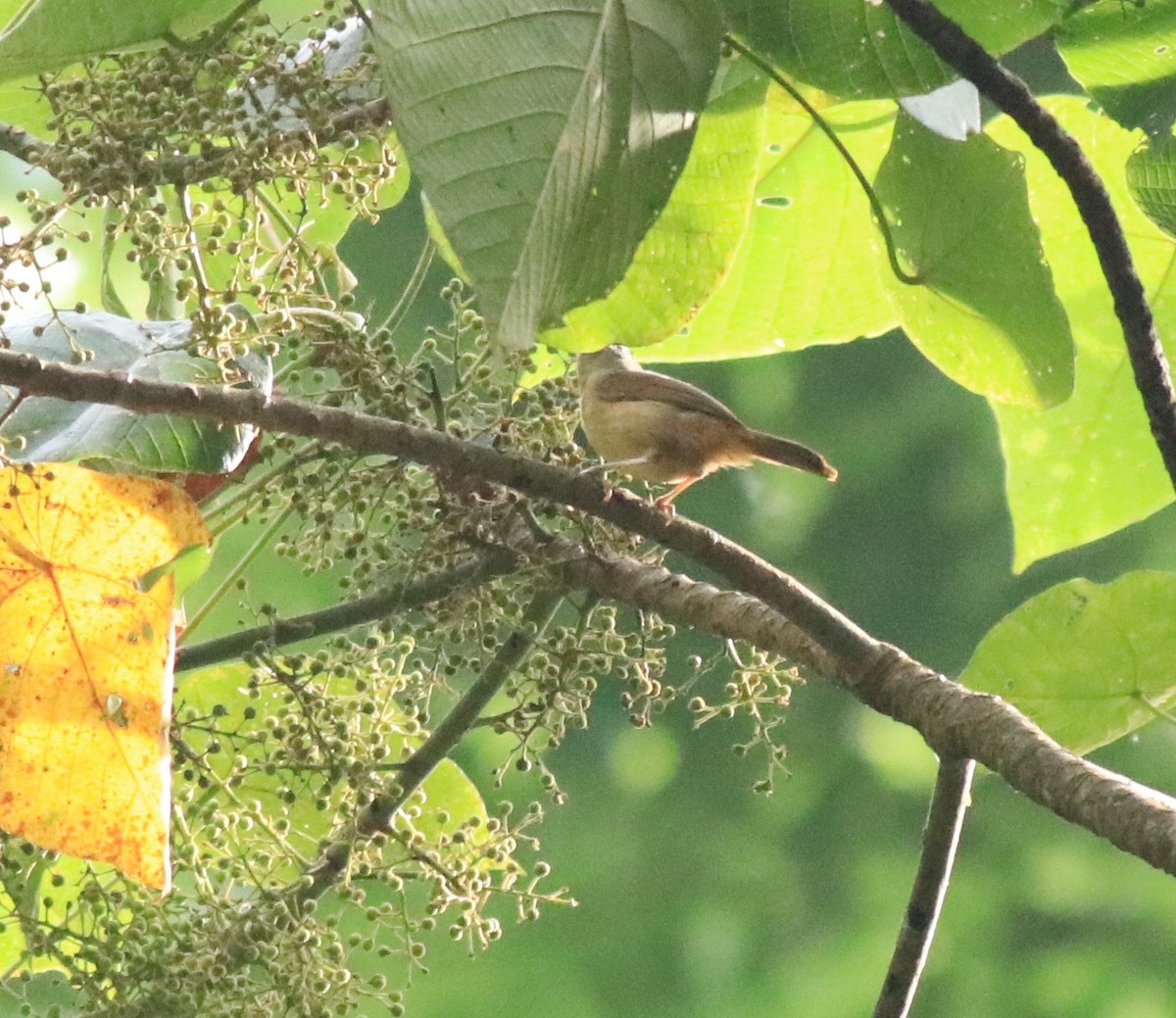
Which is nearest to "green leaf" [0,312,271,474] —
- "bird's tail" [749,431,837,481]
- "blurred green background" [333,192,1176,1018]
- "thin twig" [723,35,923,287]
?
"thin twig" [723,35,923,287]

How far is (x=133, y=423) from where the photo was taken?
890 millimetres

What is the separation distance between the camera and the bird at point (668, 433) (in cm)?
139

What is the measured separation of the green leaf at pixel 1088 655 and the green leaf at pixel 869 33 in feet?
1.16

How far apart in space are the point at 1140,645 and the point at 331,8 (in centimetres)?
69

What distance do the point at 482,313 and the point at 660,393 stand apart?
2.59 feet

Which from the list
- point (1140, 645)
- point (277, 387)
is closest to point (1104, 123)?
point (1140, 645)

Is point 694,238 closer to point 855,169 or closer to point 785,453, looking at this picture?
point 855,169

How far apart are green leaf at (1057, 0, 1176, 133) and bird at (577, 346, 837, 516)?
1.55 ft

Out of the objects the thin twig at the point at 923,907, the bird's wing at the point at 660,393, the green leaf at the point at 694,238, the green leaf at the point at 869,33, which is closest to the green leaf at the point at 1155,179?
the green leaf at the point at 869,33

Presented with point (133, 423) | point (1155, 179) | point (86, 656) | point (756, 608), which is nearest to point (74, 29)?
point (133, 423)

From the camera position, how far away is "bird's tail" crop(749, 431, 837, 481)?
1.34 m

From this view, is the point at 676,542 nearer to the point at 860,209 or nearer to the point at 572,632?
the point at 572,632

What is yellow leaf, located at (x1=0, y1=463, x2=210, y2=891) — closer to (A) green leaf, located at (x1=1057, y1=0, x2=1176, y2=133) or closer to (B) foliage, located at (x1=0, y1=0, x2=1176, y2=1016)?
(B) foliage, located at (x1=0, y1=0, x2=1176, y2=1016)

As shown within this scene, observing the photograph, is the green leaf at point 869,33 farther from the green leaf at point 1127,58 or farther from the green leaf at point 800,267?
the green leaf at point 800,267
